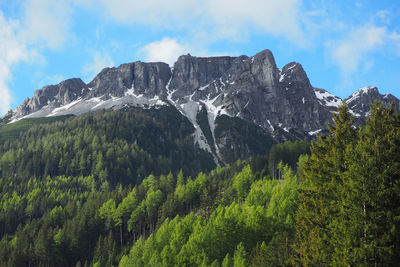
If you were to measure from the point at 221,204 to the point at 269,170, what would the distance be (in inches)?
1418

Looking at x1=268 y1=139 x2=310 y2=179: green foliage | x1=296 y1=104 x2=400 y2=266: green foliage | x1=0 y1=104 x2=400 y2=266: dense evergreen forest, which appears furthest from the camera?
x1=268 y1=139 x2=310 y2=179: green foliage

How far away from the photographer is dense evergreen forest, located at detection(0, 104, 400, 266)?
16906 millimetres

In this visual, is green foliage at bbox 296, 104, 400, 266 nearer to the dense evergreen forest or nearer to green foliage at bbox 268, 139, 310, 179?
the dense evergreen forest

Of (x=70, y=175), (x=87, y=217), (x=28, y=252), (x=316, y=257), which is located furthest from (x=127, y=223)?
(x=70, y=175)

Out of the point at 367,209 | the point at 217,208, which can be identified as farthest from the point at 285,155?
the point at 367,209

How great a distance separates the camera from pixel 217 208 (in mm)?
78000

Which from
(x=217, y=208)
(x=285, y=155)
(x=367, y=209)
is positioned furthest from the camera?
(x=285, y=155)

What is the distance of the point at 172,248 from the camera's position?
55.4 metres

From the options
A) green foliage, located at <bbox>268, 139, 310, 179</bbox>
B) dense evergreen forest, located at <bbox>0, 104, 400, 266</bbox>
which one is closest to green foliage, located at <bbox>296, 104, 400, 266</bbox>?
dense evergreen forest, located at <bbox>0, 104, 400, 266</bbox>

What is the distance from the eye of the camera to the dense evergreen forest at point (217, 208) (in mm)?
16906

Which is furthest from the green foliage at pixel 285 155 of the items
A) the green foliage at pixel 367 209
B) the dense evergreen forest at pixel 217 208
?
the green foliage at pixel 367 209

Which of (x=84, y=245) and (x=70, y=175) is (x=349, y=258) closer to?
(x=84, y=245)

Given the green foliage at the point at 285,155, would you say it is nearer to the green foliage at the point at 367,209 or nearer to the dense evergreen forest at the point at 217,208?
the dense evergreen forest at the point at 217,208

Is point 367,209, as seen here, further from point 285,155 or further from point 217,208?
point 285,155
